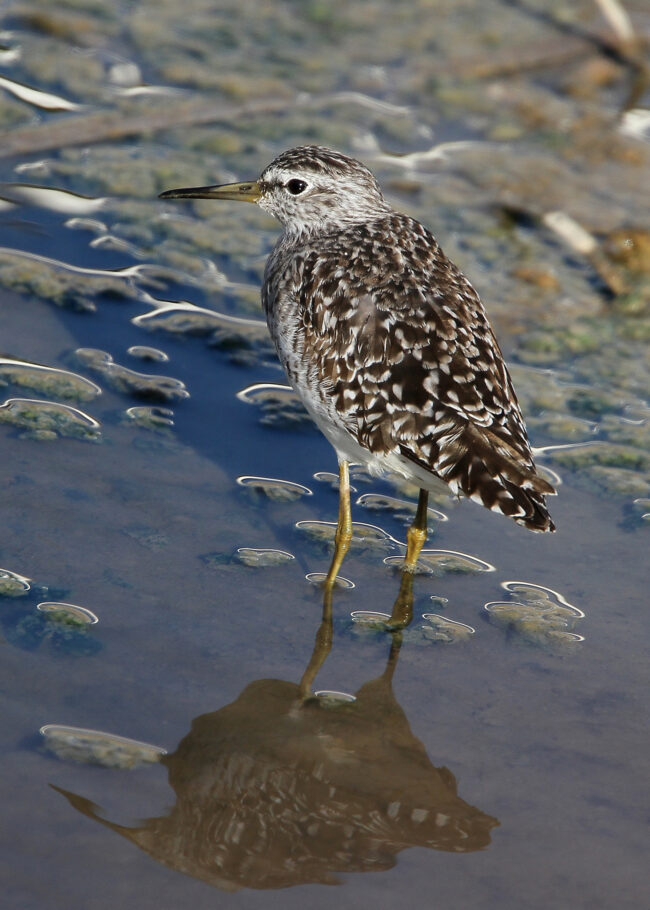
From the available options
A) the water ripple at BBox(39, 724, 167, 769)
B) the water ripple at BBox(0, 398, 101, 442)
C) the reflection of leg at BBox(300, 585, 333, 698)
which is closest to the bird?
the reflection of leg at BBox(300, 585, 333, 698)

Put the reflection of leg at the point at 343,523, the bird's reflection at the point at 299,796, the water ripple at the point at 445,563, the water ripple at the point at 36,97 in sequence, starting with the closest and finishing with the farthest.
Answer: the bird's reflection at the point at 299,796 < the reflection of leg at the point at 343,523 < the water ripple at the point at 445,563 < the water ripple at the point at 36,97

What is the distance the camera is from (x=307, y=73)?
8992 mm

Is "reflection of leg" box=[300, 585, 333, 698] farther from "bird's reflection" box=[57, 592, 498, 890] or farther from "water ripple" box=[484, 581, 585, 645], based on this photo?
"water ripple" box=[484, 581, 585, 645]

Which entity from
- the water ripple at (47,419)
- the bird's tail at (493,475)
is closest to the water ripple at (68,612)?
the water ripple at (47,419)

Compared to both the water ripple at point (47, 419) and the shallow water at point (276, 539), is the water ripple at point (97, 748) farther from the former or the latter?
the water ripple at point (47, 419)

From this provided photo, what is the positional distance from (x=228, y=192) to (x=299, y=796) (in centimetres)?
328

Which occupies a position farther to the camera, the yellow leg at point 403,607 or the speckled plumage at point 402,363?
the yellow leg at point 403,607

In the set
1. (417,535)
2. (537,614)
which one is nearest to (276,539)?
(417,535)

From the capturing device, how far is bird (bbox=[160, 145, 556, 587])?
4.56 meters

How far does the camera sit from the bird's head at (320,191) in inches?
231

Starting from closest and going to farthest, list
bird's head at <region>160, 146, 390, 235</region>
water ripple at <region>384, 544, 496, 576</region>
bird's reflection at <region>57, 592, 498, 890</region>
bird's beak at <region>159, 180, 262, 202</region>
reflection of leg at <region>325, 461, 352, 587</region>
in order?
bird's reflection at <region>57, 592, 498, 890</region>
reflection of leg at <region>325, 461, 352, 587</region>
water ripple at <region>384, 544, 496, 576</region>
bird's head at <region>160, 146, 390, 235</region>
bird's beak at <region>159, 180, 262, 202</region>

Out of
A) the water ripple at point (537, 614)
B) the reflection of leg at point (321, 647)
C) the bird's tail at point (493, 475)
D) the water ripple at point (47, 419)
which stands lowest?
the reflection of leg at point (321, 647)

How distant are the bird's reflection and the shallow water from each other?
12 millimetres

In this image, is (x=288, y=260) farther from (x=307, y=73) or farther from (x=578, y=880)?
(x=307, y=73)
